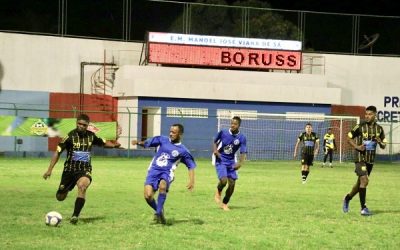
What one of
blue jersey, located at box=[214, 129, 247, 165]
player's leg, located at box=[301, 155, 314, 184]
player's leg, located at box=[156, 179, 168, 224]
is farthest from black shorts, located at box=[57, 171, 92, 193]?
A: player's leg, located at box=[301, 155, 314, 184]

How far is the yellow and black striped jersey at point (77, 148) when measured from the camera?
40.3ft

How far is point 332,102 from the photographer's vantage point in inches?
1802

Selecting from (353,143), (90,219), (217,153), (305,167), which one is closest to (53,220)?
(90,219)

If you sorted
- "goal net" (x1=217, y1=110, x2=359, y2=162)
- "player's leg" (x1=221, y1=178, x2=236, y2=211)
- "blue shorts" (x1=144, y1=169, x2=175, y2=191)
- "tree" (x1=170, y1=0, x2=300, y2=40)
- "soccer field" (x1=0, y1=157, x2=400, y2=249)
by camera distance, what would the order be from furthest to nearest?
1. "tree" (x1=170, y1=0, x2=300, y2=40)
2. "goal net" (x1=217, y1=110, x2=359, y2=162)
3. "player's leg" (x1=221, y1=178, x2=236, y2=211)
4. "blue shorts" (x1=144, y1=169, x2=175, y2=191)
5. "soccer field" (x1=0, y1=157, x2=400, y2=249)

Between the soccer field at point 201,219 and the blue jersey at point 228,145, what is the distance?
102 centimetres

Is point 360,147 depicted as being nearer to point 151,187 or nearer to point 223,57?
point 151,187

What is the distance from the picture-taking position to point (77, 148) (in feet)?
40.3

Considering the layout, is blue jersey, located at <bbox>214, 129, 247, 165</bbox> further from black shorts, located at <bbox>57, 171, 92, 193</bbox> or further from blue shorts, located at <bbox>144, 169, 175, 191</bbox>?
black shorts, located at <bbox>57, 171, 92, 193</bbox>

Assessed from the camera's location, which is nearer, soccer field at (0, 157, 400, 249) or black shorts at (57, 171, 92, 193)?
soccer field at (0, 157, 400, 249)

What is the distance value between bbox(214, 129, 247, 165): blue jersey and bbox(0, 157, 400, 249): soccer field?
3.36 ft

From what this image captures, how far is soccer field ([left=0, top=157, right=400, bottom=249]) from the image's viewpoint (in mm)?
10148

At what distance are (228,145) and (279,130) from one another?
28221mm

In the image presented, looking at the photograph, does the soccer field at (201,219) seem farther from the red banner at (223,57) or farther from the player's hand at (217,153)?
the red banner at (223,57)

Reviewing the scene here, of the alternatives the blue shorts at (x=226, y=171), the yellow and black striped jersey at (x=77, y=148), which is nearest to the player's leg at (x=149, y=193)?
the yellow and black striped jersey at (x=77, y=148)
